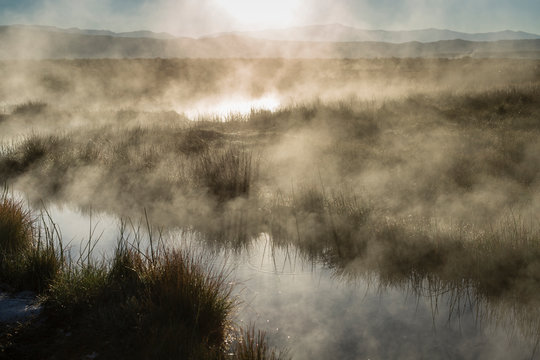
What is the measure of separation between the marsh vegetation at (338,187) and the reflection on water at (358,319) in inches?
4.0

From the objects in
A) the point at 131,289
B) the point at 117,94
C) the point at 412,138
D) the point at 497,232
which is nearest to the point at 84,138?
the point at 412,138

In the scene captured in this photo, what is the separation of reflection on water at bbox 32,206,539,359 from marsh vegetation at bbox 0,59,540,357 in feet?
0.34

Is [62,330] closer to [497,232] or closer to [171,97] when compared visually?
[497,232]

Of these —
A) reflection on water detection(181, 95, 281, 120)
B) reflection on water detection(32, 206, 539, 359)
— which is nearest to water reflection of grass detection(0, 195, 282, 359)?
reflection on water detection(32, 206, 539, 359)

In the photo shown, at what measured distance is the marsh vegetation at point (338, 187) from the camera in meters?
3.31

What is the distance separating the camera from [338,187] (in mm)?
5645

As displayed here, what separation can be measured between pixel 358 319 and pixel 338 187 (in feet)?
9.46

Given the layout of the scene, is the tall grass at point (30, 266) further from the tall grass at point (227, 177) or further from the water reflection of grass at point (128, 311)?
the tall grass at point (227, 177)

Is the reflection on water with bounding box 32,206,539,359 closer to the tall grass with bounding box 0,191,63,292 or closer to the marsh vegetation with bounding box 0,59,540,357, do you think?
the marsh vegetation with bounding box 0,59,540,357

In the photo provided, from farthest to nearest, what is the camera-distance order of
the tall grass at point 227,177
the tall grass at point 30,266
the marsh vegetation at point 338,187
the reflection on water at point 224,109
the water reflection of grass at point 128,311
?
the reflection on water at point 224,109
the tall grass at point 227,177
the marsh vegetation at point 338,187
the tall grass at point 30,266
the water reflection of grass at point 128,311

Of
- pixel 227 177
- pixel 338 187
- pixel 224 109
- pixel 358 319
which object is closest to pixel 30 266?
pixel 358 319

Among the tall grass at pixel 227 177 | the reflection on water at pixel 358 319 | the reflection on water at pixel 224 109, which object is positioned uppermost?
the reflection on water at pixel 224 109

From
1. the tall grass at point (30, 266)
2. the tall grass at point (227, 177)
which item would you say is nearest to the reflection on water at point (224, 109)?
the tall grass at point (227, 177)

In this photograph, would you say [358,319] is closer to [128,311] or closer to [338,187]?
[128,311]
